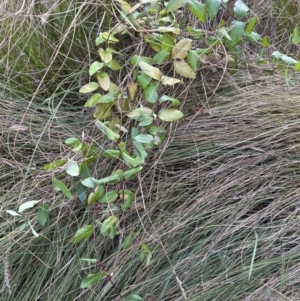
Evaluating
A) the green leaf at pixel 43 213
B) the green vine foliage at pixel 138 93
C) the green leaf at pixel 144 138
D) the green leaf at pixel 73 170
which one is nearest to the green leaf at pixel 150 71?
the green vine foliage at pixel 138 93

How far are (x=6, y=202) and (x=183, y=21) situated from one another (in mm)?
584

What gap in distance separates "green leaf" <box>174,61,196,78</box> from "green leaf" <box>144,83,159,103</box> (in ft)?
0.19

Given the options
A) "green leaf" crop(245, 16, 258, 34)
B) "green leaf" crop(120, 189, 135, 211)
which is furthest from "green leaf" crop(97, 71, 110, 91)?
"green leaf" crop(245, 16, 258, 34)

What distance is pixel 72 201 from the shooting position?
3.67ft

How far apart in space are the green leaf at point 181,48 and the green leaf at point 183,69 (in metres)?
0.01

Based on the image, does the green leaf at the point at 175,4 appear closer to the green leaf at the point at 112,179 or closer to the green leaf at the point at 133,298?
the green leaf at the point at 112,179

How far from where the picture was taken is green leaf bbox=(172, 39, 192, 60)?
3.40ft

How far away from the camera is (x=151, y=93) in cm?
102

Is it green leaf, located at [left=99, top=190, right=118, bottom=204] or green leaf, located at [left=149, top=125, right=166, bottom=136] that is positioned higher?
green leaf, located at [left=149, top=125, right=166, bottom=136]

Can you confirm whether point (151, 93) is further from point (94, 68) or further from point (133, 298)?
point (133, 298)

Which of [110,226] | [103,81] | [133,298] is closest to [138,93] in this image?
[103,81]

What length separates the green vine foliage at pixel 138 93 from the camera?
38.3 inches

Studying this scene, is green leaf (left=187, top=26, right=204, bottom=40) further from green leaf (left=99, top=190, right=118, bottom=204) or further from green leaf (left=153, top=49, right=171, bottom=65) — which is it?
green leaf (left=99, top=190, right=118, bottom=204)

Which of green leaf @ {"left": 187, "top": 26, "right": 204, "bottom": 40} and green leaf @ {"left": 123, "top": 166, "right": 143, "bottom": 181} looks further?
green leaf @ {"left": 187, "top": 26, "right": 204, "bottom": 40}
